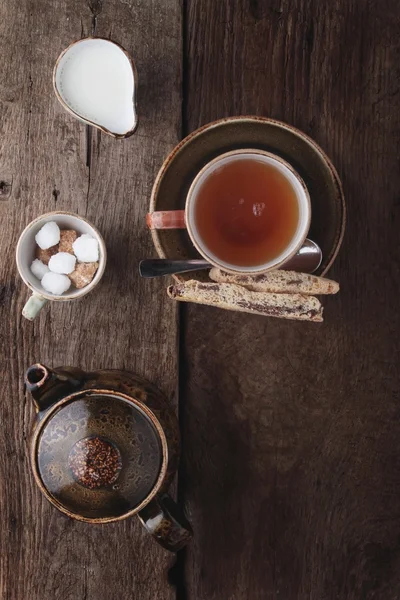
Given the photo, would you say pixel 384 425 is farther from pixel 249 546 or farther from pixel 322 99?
pixel 322 99

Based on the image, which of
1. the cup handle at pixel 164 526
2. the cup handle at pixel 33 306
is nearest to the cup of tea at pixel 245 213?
the cup handle at pixel 33 306

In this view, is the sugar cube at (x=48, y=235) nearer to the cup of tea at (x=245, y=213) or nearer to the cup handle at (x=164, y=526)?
the cup of tea at (x=245, y=213)

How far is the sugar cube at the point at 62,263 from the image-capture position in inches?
43.3

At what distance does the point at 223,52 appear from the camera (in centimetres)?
119

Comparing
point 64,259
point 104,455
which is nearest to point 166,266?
point 64,259

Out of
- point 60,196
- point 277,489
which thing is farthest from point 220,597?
point 60,196

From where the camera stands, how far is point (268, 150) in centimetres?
107

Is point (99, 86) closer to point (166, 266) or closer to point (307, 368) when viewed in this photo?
point (166, 266)

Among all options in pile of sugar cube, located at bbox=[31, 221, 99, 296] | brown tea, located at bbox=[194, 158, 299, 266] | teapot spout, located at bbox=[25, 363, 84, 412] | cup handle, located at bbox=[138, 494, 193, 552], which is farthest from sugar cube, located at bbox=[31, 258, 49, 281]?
cup handle, located at bbox=[138, 494, 193, 552]

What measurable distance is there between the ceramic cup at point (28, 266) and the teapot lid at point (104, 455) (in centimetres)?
19

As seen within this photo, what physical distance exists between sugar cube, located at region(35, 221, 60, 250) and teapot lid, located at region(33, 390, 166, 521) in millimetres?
280

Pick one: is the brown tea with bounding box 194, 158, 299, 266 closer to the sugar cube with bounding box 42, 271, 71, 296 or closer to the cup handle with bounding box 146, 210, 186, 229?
the cup handle with bounding box 146, 210, 186, 229

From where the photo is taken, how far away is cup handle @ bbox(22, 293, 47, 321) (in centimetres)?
110

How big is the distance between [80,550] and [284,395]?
1.56ft
